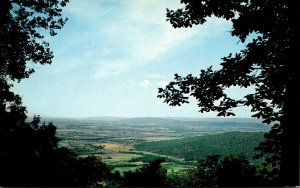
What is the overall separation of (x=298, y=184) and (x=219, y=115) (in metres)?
2.53

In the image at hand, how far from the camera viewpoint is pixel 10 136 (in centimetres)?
897

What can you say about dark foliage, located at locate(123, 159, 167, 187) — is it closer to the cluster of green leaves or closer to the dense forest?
the dense forest

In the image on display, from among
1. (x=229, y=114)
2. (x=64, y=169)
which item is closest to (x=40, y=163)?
(x=64, y=169)

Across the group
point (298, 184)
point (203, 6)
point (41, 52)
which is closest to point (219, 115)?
point (298, 184)

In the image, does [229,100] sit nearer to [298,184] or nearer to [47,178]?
[298,184]

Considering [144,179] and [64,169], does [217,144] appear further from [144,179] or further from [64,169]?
[144,179]

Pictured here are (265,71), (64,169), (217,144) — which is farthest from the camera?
(217,144)

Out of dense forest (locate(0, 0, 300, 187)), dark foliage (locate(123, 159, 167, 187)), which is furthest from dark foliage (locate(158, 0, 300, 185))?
dark foliage (locate(123, 159, 167, 187))

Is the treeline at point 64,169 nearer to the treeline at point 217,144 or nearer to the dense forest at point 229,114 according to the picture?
the dense forest at point 229,114

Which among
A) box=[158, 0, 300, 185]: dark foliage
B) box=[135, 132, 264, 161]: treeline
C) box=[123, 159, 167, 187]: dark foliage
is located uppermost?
box=[158, 0, 300, 185]: dark foliage

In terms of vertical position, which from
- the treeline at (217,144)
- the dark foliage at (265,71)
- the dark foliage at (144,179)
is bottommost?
the treeline at (217,144)

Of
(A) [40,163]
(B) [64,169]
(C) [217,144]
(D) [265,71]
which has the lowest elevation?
(C) [217,144]

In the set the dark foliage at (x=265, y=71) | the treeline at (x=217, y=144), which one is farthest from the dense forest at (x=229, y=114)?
the treeline at (x=217, y=144)

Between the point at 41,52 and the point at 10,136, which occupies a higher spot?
the point at 41,52
